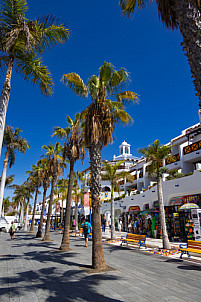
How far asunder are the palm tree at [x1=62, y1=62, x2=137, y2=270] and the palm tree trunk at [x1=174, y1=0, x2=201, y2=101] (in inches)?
228

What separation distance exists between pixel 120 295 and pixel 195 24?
20.4ft

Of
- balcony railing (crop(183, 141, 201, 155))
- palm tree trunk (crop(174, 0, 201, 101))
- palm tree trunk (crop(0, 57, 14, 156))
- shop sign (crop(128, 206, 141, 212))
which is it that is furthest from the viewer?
shop sign (crop(128, 206, 141, 212))

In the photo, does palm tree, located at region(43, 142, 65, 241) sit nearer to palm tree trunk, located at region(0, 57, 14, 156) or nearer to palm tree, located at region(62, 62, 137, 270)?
palm tree, located at region(62, 62, 137, 270)

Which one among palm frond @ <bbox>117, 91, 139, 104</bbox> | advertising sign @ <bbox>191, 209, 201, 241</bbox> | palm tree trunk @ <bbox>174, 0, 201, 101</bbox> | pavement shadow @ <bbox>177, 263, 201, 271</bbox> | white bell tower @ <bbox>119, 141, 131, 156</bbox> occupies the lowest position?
pavement shadow @ <bbox>177, 263, 201, 271</bbox>

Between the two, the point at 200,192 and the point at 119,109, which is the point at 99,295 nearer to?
the point at 119,109

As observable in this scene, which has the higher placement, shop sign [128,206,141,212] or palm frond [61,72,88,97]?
palm frond [61,72,88,97]

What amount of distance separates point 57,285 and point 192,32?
23.6 feet

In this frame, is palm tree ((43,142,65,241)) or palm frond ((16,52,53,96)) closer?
palm frond ((16,52,53,96))

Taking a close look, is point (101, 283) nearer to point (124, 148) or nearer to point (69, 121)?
point (69, 121)

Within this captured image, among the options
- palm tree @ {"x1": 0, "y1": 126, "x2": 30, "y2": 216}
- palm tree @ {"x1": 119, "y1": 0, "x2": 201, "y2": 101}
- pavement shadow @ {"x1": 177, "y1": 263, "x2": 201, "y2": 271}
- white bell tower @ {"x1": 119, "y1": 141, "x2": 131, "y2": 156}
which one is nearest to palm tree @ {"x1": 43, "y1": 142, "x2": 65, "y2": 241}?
palm tree @ {"x1": 0, "y1": 126, "x2": 30, "y2": 216}

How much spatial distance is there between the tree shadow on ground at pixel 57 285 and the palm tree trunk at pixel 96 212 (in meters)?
0.77

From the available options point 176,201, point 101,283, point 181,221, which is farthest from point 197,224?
point 101,283

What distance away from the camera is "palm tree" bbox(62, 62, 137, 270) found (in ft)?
29.5

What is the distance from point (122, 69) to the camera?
10.1 m
